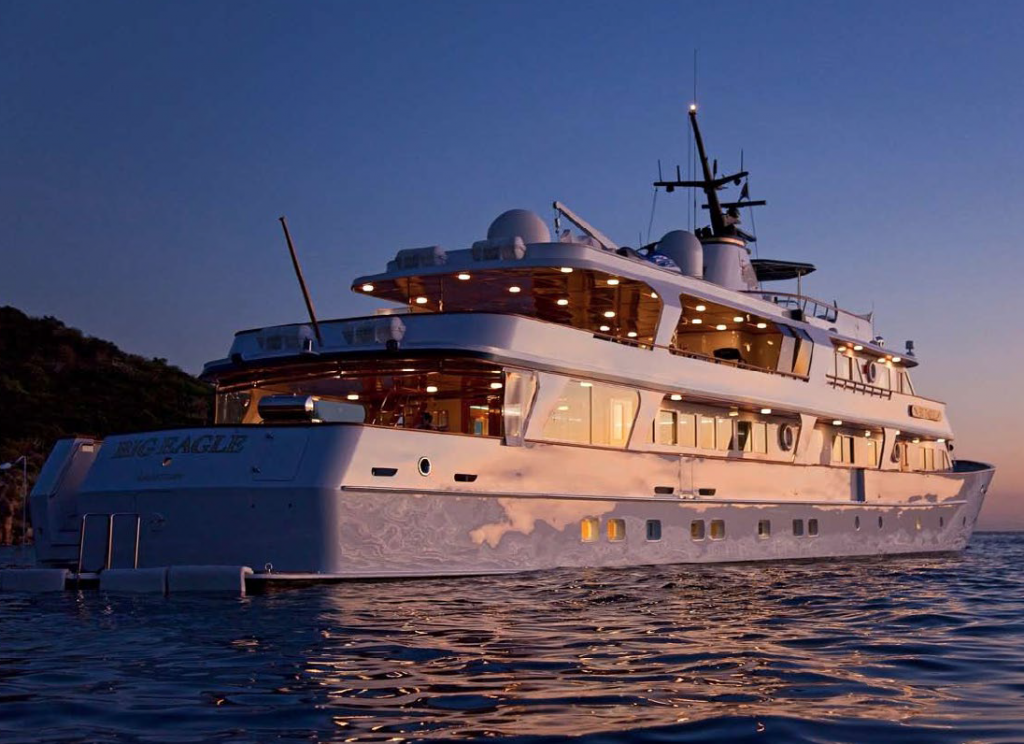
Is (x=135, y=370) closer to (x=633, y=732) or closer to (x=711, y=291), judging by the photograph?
(x=711, y=291)

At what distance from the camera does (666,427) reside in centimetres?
2134

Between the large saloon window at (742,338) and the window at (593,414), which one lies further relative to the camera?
the large saloon window at (742,338)

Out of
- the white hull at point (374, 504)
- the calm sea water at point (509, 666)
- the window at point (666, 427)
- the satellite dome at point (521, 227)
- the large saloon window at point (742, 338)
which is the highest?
the satellite dome at point (521, 227)

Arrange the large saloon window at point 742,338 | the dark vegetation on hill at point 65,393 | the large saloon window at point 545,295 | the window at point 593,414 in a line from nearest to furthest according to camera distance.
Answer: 1. the window at point 593,414
2. the large saloon window at point 545,295
3. the large saloon window at point 742,338
4. the dark vegetation on hill at point 65,393

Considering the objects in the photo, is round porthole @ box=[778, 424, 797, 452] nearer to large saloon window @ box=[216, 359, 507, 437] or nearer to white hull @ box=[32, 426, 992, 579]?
white hull @ box=[32, 426, 992, 579]

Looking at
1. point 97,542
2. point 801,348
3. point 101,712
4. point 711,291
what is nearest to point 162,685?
point 101,712

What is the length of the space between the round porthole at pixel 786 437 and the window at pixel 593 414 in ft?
18.3

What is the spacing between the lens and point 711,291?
74.0ft

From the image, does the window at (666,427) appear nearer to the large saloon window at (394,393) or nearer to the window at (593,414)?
the window at (593,414)

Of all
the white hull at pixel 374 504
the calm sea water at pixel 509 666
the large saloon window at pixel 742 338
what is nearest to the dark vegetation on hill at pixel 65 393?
the large saloon window at pixel 742 338

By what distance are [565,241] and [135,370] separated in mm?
52945

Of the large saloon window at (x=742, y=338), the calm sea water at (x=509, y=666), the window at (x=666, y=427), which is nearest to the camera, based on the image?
the calm sea water at (x=509, y=666)

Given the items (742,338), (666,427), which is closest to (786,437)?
(742,338)

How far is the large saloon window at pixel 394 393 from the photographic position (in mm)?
17453
